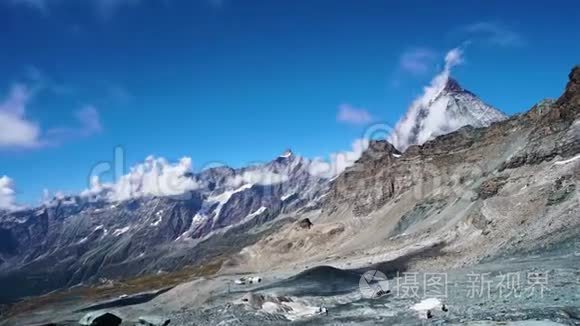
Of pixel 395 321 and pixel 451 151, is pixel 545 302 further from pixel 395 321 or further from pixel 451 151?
pixel 451 151

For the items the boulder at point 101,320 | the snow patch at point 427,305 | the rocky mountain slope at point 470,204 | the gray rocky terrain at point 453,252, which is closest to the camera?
the snow patch at point 427,305

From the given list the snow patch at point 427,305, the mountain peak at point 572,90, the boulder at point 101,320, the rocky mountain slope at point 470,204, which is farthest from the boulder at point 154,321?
the mountain peak at point 572,90

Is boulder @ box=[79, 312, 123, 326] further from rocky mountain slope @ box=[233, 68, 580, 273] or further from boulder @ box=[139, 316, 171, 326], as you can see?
rocky mountain slope @ box=[233, 68, 580, 273]

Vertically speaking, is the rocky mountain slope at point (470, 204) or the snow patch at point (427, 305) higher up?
the rocky mountain slope at point (470, 204)

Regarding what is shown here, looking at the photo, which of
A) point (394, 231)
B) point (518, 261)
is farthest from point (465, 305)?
point (394, 231)

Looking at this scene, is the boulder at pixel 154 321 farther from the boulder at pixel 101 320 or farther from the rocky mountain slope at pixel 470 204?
the rocky mountain slope at pixel 470 204

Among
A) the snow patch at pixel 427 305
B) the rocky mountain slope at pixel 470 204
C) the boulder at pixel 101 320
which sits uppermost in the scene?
the rocky mountain slope at pixel 470 204

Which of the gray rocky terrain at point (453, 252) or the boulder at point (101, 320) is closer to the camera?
the gray rocky terrain at point (453, 252)

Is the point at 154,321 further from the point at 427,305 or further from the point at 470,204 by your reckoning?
the point at 470,204

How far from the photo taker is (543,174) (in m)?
87.6

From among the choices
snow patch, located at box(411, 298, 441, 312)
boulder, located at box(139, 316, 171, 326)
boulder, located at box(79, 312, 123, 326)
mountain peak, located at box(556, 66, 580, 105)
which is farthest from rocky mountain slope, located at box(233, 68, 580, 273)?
boulder, located at box(79, 312, 123, 326)

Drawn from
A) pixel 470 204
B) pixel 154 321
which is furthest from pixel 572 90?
pixel 154 321

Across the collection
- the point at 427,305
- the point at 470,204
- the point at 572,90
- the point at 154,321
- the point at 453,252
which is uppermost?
the point at 572,90

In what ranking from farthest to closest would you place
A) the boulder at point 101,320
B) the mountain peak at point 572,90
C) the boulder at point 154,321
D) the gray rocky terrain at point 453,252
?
the mountain peak at point 572,90 → the boulder at point 101,320 → the boulder at point 154,321 → the gray rocky terrain at point 453,252
